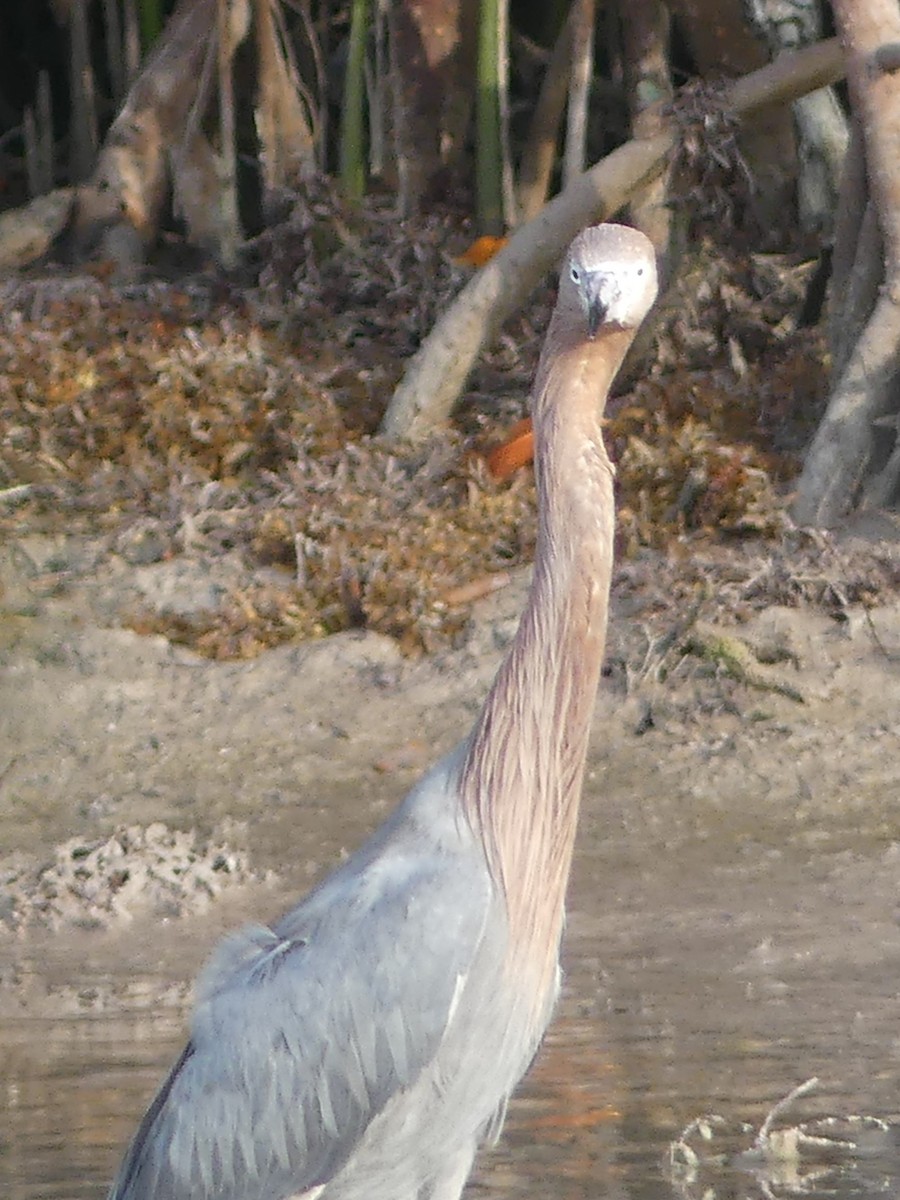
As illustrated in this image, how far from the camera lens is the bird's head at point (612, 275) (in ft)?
14.4

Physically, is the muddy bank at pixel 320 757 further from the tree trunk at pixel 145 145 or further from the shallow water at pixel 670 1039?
the tree trunk at pixel 145 145

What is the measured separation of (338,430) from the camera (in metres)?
8.88

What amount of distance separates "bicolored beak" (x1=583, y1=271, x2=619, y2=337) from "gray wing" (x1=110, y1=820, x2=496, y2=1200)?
1.04m

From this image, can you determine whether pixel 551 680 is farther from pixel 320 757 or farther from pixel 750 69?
pixel 750 69

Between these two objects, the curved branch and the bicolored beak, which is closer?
the bicolored beak

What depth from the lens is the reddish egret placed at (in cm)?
437

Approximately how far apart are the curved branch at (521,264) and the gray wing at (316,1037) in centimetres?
453

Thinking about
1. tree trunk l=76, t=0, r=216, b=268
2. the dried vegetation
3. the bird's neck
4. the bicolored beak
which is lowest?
the dried vegetation

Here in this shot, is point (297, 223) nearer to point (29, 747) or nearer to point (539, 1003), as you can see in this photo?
point (29, 747)

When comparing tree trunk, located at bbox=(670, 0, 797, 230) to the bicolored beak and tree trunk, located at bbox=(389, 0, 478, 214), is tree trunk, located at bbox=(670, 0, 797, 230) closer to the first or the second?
tree trunk, located at bbox=(389, 0, 478, 214)

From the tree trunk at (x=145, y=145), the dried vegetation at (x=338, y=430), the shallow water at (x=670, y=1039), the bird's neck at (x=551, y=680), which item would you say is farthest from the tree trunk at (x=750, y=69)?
the bird's neck at (x=551, y=680)

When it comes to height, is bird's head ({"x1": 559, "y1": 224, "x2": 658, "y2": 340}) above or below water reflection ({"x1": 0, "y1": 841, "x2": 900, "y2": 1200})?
above

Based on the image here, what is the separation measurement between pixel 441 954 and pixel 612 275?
129 cm

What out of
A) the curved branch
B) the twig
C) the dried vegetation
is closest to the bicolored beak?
the twig
